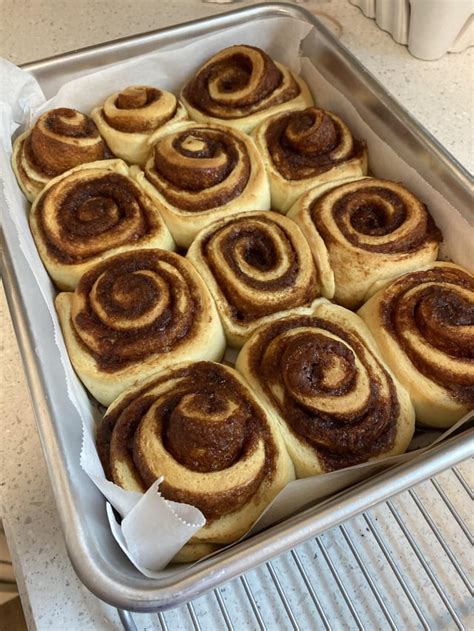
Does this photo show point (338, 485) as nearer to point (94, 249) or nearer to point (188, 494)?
point (188, 494)

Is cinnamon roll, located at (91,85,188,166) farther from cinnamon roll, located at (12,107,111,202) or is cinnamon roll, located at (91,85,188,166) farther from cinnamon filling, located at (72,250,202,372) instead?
cinnamon filling, located at (72,250,202,372)

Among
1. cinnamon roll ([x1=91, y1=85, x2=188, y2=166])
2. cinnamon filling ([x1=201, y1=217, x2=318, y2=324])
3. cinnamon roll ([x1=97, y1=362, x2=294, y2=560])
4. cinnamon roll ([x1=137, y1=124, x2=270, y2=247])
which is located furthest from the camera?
cinnamon roll ([x1=91, y1=85, x2=188, y2=166])

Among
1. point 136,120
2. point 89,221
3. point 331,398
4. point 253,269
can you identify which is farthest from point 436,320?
point 136,120

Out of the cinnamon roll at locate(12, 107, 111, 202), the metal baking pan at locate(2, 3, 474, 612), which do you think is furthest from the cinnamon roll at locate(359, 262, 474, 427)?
the cinnamon roll at locate(12, 107, 111, 202)

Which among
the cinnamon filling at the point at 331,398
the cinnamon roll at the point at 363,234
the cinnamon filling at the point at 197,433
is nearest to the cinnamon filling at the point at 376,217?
the cinnamon roll at the point at 363,234

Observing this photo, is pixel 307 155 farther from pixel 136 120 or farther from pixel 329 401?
pixel 329 401
